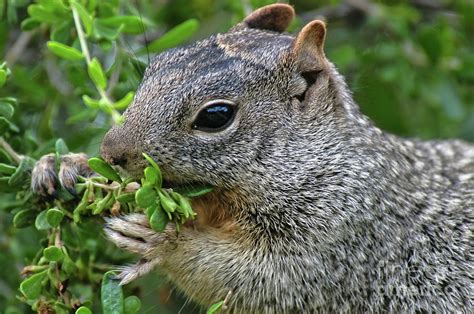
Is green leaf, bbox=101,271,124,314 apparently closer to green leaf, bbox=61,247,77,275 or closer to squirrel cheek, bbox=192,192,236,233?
green leaf, bbox=61,247,77,275

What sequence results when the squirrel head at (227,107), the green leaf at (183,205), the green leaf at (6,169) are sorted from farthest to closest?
the squirrel head at (227,107)
the green leaf at (6,169)
the green leaf at (183,205)

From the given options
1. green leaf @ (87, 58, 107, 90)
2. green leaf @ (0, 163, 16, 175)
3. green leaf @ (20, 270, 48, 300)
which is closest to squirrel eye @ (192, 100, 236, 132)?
green leaf @ (87, 58, 107, 90)

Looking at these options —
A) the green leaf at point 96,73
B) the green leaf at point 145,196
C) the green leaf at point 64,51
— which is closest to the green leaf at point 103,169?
the green leaf at point 145,196

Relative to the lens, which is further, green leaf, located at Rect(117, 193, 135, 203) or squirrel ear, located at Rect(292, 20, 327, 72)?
squirrel ear, located at Rect(292, 20, 327, 72)

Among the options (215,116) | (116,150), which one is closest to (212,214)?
(215,116)

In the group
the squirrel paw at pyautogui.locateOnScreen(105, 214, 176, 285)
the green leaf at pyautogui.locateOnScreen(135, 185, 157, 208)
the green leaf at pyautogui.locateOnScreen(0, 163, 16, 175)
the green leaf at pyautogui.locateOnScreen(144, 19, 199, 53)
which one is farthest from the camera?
the green leaf at pyautogui.locateOnScreen(144, 19, 199, 53)

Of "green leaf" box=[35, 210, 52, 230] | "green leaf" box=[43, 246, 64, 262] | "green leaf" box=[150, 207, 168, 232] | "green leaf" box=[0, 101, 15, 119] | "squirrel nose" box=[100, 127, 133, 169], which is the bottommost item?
"green leaf" box=[43, 246, 64, 262]

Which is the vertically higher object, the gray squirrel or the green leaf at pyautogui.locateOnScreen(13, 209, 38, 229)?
the gray squirrel

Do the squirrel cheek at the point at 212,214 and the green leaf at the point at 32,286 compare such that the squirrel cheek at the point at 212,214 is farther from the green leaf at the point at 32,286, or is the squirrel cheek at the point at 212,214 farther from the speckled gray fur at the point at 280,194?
the green leaf at the point at 32,286
